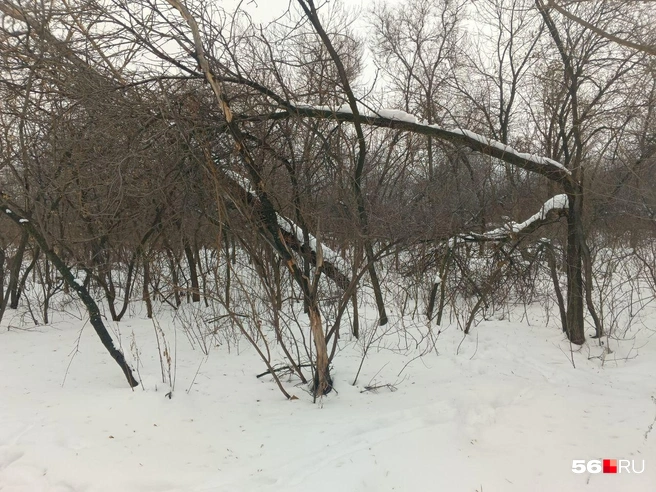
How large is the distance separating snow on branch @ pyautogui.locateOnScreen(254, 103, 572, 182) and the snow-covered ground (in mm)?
2489

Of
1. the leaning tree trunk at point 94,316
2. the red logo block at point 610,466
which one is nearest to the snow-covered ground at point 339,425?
the red logo block at point 610,466

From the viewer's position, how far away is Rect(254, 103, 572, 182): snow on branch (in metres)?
4.53

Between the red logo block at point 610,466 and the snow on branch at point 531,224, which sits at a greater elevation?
the snow on branch at point 531,224

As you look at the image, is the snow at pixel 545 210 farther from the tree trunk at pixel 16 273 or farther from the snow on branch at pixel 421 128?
the tree trunk at pixel 16 273

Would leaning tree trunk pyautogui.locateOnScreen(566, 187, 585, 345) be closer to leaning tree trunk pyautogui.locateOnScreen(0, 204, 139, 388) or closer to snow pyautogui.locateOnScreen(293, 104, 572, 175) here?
snow pyautogui.locateOnScreen(293, 104, 572, 175)

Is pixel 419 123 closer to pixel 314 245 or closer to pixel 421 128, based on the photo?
pixel 421 128

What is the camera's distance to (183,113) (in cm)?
396

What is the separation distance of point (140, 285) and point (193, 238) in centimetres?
161

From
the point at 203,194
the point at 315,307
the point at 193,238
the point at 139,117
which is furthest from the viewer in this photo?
the point at 193,238

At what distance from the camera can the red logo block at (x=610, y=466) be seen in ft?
8.98

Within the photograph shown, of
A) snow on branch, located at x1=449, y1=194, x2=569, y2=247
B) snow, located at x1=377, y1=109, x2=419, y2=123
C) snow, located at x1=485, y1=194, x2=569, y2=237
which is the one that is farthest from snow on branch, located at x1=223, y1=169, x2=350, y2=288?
snow, located at x1=485, y1=194, x2=569, y2=237

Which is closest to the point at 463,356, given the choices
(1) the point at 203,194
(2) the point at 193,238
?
(1) the point at 203,194

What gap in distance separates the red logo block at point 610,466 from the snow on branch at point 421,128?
357 centimetres

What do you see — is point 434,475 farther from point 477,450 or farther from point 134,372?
point 134,372
